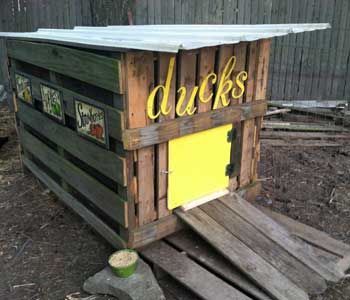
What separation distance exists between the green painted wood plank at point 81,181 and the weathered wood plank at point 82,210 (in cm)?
14

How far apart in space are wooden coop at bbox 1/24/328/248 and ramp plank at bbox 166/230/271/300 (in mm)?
127

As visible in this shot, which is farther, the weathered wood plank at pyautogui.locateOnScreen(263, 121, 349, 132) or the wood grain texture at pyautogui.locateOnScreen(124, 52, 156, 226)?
the weathered wood plank at pyautogui.locateOnScreen(263, 121, 349, 132)

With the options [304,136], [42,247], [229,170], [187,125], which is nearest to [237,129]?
[229,170]

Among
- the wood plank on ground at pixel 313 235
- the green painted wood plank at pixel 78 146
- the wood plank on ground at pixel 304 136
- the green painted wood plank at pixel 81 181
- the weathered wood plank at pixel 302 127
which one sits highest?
the green painted wood plank at pixel 78 146

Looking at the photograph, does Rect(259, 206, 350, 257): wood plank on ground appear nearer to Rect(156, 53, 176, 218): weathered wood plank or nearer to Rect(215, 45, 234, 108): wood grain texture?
Rect(156, 53, 176, 218): weathered wood plank

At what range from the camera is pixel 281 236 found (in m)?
3.19

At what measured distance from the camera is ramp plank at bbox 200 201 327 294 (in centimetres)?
279

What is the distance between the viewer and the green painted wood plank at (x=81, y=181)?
3113 mm

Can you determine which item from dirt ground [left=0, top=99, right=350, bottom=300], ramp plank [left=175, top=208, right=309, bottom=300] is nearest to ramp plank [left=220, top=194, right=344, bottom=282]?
dirt ground [left=0, top=99, right=350, bottom=300]

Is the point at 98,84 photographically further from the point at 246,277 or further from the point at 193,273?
the point at 246,277

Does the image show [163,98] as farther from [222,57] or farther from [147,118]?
[222,57]

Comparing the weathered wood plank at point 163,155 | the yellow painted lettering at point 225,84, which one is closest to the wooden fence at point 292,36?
the yellow painted lettering at point 225,84

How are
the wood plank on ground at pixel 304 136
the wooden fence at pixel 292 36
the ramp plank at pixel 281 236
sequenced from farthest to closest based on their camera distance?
1. the wooden fence at pixel 292 36
2. the wood plank on ground at pixel 304 136
3. the ramp plank at pixel 281 236

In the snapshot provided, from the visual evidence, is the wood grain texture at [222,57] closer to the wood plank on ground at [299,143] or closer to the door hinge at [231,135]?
the door hinge at [231,135]
